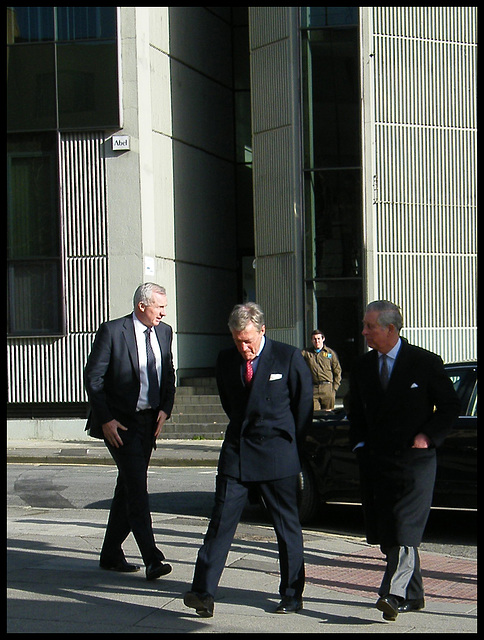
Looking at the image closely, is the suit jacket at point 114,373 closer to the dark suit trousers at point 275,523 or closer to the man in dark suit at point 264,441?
the man in dark suit at point 264,441

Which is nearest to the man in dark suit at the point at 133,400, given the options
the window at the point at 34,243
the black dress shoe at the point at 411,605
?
the black dress shoe at the point at 411,605

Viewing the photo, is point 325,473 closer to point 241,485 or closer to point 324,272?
point 241,485

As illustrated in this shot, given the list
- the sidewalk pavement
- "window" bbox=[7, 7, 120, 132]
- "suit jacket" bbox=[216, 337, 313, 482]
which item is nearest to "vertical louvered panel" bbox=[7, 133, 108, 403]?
"window" bbox=[7, 7, 120, 132]

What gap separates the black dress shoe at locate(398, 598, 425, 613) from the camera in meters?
5.92

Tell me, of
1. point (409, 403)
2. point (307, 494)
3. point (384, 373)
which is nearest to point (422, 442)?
point (409, 403)

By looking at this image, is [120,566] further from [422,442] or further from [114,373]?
[422,442]

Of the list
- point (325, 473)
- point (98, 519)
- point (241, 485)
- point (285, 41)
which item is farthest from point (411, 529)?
point (285, 41)

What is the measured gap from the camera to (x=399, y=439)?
5895 millimetres

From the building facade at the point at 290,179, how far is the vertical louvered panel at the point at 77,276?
0.10 ft

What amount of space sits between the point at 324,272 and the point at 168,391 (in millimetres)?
14490

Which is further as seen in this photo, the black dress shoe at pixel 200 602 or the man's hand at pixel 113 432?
the man's hand at pixel 113 432

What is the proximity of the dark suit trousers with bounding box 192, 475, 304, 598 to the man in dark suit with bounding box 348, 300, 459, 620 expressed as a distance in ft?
1.53

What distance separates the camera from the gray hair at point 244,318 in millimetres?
6012

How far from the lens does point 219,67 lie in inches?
1034
